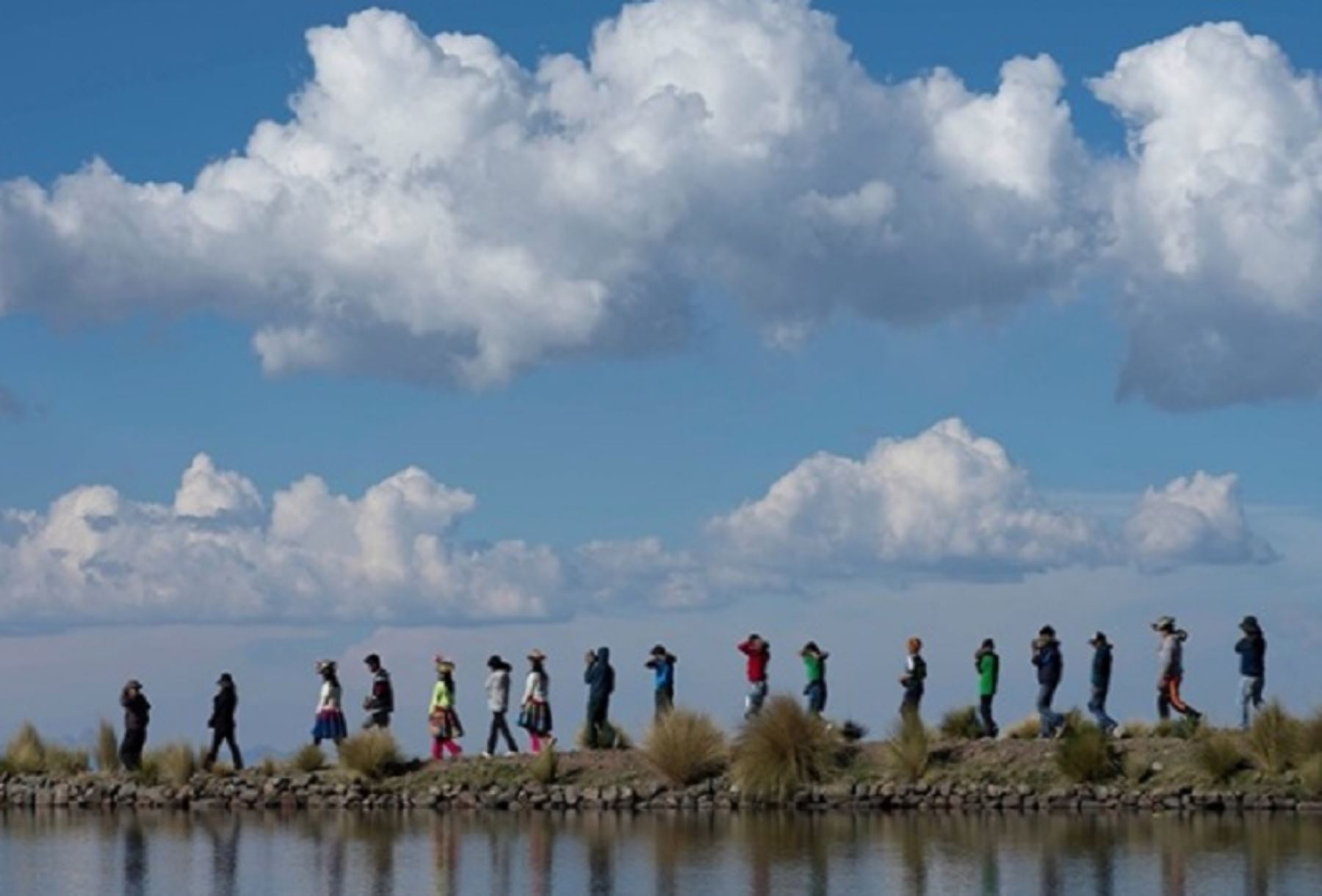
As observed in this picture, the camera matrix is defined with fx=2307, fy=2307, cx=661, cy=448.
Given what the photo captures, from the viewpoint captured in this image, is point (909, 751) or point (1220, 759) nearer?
point (1220, 759)

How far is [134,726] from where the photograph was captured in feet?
158

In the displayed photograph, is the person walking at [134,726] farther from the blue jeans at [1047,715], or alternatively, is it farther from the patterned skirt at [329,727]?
the blue jeans at [1047,715]

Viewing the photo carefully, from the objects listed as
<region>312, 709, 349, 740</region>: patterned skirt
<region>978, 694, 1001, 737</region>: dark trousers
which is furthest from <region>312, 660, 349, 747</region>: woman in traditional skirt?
<region>978, 694, 1001, 737</region>: dark trousers

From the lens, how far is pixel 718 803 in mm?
43750

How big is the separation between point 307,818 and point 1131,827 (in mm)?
15450

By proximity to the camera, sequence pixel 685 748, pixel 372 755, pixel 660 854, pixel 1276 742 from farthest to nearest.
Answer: pixel 372 755 → pixel 685 748 → pixel 1276 742 → pixel 660 854

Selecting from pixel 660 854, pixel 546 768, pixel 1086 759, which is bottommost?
pixel 660 854

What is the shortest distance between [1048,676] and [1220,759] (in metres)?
3.83

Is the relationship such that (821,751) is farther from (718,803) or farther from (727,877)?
(727,877)

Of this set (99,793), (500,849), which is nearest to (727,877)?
(500,849)

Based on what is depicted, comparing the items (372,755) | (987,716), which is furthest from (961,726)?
(372,755)

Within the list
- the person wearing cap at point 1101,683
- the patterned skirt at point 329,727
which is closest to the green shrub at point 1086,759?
the person wearing cap at point 1101,683

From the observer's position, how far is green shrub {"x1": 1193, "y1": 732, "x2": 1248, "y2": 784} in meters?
41.4

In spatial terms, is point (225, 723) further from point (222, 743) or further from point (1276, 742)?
point (1276, 742)
